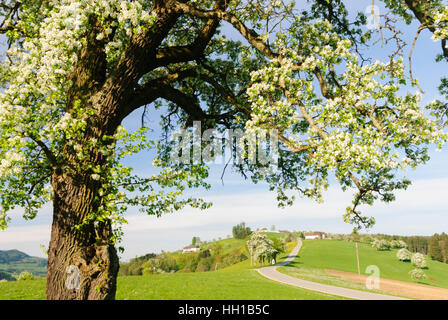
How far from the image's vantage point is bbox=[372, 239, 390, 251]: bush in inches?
4903

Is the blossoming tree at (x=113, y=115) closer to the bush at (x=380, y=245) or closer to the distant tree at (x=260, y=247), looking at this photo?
the distant tree at (x=260, y=247)

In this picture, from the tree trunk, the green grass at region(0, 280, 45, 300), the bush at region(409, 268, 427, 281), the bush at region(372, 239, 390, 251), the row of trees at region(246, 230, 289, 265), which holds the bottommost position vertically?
the bush at region(409, 268, 427, 281)

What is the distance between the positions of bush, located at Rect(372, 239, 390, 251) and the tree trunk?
138990 mm

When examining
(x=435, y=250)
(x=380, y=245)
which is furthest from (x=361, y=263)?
(x=435, y=250)

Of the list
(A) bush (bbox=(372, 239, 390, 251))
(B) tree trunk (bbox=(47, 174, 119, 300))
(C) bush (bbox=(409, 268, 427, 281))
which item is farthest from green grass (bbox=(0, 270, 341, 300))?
(A) bush (bbox=(372, 239, 390, 251))

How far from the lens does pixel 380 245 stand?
125m

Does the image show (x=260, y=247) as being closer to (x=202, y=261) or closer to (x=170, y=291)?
(x=202, y=261)

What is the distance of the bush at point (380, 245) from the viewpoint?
125 meters

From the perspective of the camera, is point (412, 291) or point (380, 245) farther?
point (380, 245)

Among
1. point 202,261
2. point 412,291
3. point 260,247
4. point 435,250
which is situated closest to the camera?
point 412,291

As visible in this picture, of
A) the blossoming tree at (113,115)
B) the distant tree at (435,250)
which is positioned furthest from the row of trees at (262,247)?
the distant tree at (435,250)

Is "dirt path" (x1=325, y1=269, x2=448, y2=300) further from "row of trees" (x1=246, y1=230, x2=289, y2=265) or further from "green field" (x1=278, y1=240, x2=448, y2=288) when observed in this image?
"row of trees" (x1=246, y1=230, x2=289, y2=265)

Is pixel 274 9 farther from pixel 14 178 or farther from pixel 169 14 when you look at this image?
pixel 14 178

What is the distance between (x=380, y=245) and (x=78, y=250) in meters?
140
